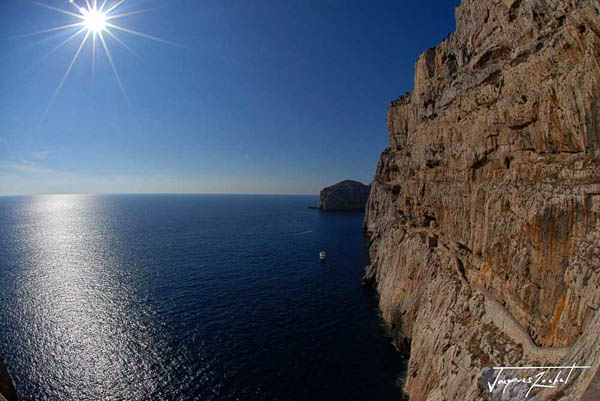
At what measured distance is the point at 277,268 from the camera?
215 ft

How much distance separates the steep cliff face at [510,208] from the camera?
1466 centimetres

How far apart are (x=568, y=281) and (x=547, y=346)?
4.48 metres

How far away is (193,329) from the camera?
1517 inches

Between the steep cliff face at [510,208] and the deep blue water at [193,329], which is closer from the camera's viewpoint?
the steep cliff face at [510,208]

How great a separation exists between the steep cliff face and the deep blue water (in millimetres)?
8875

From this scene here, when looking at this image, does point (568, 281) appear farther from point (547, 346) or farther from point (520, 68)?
point (520, 68)

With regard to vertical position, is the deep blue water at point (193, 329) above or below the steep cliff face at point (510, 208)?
below

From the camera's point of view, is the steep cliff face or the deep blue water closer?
the steep cliff face

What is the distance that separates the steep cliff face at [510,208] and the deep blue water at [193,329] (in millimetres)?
8875

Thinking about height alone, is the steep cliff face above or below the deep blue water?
above

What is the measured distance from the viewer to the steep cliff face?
1466cm

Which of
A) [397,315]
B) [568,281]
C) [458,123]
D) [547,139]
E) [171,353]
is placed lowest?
[171,353]

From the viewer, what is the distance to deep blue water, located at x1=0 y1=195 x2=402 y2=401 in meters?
28.4

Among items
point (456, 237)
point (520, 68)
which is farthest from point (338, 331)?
point (520, 68)
